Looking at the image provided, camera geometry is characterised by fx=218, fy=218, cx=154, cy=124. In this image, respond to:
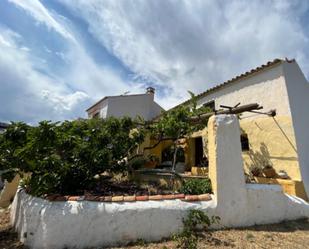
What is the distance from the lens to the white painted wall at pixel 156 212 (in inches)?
203

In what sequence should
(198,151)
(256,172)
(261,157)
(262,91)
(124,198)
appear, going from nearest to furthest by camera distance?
(124,198) → (256,172) → (261,157) → (262,91) → (198,151)

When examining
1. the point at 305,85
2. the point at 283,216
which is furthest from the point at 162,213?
the point at 305,85

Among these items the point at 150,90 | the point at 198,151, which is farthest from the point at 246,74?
the point at 150,90

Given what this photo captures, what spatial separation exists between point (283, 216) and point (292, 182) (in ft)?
8.86

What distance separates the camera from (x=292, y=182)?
9.16 m

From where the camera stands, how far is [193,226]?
579 cm

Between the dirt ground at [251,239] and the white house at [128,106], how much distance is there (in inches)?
567

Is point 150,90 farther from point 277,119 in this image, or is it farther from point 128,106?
point 277,119

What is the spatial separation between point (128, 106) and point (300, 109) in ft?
45.9

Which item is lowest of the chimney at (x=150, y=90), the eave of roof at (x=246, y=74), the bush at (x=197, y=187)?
the bush at (x=197, y=187)

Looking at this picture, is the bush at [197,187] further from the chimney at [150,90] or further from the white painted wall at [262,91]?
the chimney at [150,90]

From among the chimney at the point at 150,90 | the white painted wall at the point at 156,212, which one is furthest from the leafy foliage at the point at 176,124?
the chimney at the point at 150,90

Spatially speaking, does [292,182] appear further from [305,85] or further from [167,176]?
[305,85]

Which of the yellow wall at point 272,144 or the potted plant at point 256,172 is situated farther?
the potted plant at point 256,172
